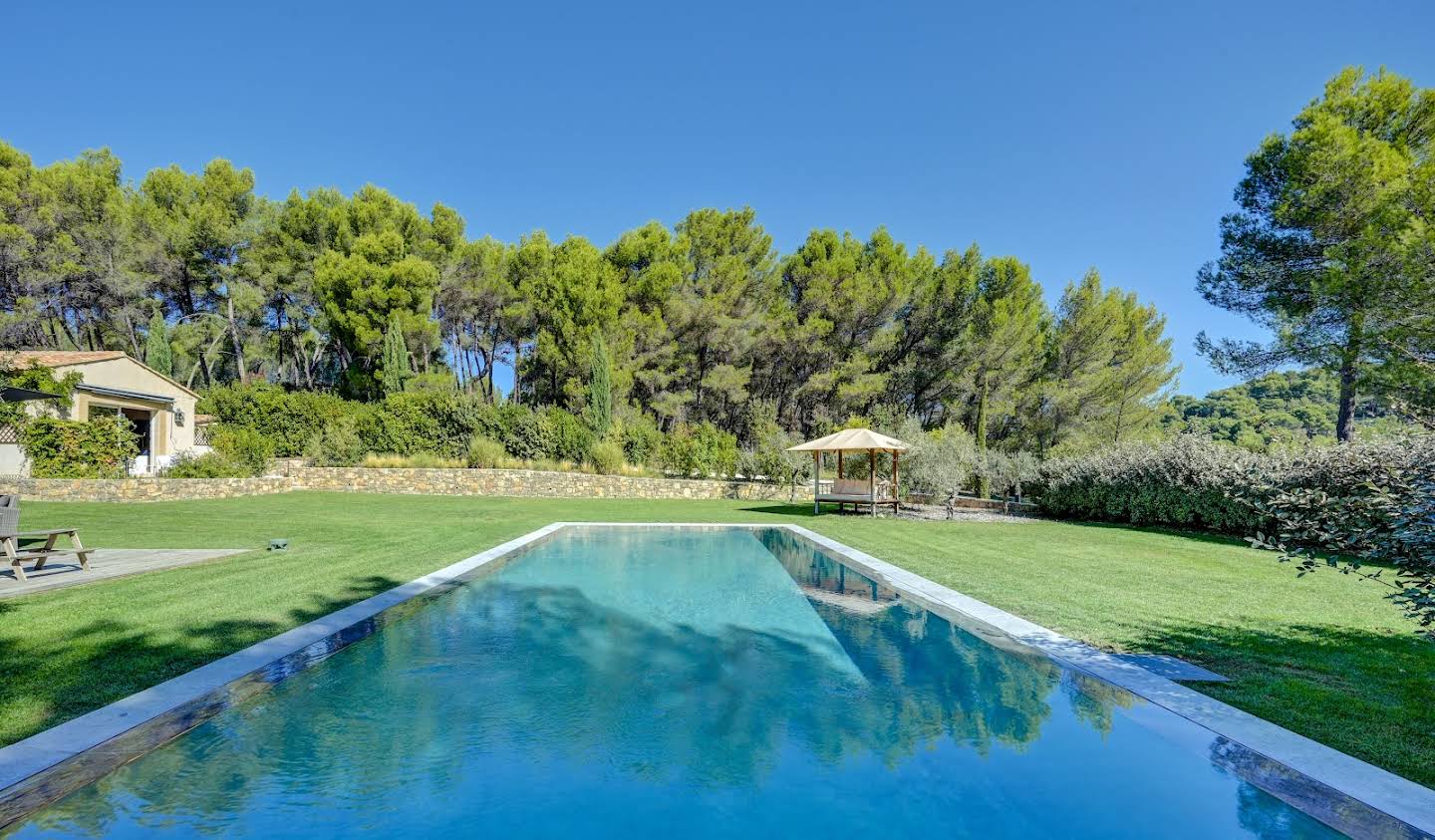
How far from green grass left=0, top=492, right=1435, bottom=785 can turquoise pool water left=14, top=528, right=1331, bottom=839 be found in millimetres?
748

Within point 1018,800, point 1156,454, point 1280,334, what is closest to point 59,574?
point 1018,800

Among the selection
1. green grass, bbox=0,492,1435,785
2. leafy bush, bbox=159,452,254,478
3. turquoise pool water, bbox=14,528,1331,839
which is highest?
leafy bush, bbox=159,452,254,478

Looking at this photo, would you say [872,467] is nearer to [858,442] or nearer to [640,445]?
[858,442]

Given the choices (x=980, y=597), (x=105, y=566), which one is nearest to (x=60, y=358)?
(x=105, y=566)

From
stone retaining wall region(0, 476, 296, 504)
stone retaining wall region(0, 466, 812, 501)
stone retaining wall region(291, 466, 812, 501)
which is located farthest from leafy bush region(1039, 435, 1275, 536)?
stone retaining wall region(0, 476, 296, 504)

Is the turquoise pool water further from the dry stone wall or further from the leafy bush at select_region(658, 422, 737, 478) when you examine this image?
the leafy bush at select_region(658, 422, 737, 478)

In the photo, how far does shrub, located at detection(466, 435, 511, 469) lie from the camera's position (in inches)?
781

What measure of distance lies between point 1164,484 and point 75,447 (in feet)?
82.8

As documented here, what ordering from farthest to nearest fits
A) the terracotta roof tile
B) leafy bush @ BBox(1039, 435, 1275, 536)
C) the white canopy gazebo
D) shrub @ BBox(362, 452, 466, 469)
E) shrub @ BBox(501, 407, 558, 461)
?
1. shrub @ BBox(501, 407, 558, 461)
2. shrub @ BBox(362, 452, 466, 469)
3. the terracotta roof tile
4. the white canopy gazebo
5. leafy bush @ BBox(1039, 435, 1275, 536)

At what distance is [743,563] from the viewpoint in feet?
31.5

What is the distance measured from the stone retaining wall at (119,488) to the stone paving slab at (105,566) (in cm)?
822

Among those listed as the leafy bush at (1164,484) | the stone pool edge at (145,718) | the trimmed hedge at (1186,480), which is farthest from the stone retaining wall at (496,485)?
the stone pool edge at (145,718)

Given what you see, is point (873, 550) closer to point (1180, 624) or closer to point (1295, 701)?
point (1180, 624)

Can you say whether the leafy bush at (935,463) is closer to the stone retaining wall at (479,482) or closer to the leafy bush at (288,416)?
the stone retaining wall at (479,482)
